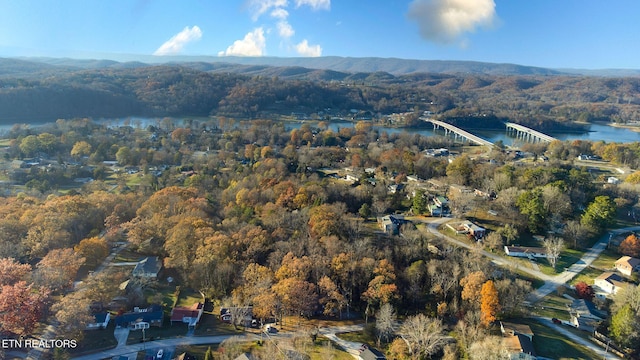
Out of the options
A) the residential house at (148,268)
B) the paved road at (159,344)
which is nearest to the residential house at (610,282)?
the paved road at (159,344)

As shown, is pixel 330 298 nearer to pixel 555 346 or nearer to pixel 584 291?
pixel 555 346

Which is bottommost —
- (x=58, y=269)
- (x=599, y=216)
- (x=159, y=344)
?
(x=159, y=344)

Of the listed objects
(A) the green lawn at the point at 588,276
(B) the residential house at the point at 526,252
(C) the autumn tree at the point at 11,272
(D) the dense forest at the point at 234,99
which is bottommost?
(A) the green lawn at the point at 588,276

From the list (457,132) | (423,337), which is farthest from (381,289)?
(457,132)

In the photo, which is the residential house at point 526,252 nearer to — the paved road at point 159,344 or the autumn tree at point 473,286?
the autumn tree at point 473,286

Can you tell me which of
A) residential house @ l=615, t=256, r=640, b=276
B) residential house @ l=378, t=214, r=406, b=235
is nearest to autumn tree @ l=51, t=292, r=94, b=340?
residential house @ l=378, t=214, r=406, b=235

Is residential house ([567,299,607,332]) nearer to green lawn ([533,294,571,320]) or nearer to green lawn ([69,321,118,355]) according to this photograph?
green lawn ([533,294,571,320])

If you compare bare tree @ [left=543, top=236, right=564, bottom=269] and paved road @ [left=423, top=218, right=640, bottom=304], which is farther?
bare tree @ [left=543, top=236, right=564, bottom=269]
